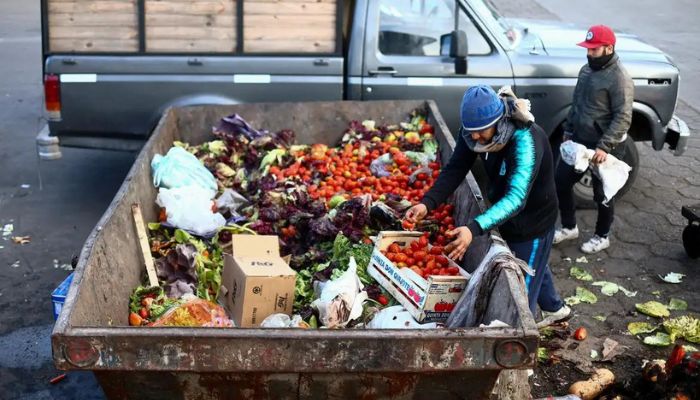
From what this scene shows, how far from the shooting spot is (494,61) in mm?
8062

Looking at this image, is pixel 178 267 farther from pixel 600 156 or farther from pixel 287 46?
pixel 600 156

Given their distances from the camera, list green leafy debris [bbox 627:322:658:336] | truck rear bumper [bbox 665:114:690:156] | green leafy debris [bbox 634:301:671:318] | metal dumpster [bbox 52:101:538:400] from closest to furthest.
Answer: metal dumpster [bbox 52:101:538:400] → green leafy debris [bbox 627:322:658:336] → green leafy debris [bbox 634:301:671:318] → truck rear bumper [bbox 665:114:690:156]

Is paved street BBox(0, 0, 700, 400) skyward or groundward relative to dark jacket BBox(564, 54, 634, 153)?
groundward

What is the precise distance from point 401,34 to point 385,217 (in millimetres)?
2802

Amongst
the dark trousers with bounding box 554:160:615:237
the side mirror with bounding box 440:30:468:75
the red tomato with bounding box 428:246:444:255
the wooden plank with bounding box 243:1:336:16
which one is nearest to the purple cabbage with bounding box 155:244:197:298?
the red tomato with bounding box 428:246:444:255

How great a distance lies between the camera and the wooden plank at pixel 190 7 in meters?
7.81

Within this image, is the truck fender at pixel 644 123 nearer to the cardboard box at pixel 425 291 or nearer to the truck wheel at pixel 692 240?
the truck wheel at pixel 692 240

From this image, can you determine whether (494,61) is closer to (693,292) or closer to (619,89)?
(619,89)

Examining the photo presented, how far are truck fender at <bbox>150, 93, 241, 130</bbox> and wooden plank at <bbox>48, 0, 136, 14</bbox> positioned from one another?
3.26 feet

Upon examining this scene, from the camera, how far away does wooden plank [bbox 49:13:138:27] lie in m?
7.80

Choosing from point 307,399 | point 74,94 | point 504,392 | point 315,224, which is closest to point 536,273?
point 504,392

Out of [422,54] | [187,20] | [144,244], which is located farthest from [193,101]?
[144,244]

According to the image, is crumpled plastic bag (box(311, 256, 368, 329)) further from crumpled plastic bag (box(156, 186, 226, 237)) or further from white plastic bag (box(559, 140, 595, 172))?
white plastic bag (box(559, 140, 595, 172))

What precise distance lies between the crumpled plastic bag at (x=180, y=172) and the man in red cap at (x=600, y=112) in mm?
3383
